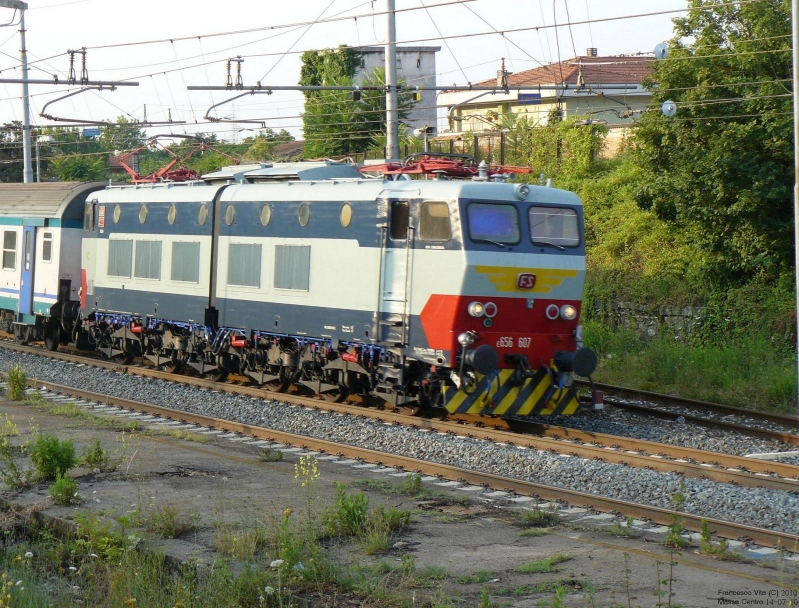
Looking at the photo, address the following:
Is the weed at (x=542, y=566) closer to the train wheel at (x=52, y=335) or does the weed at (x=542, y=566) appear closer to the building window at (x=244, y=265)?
the building window at (x=244, y=265)

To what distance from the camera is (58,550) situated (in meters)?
8.04

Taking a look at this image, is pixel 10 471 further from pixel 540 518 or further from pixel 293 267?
pixel 293 267

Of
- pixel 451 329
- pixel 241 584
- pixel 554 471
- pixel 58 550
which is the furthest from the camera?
pixel 451 329

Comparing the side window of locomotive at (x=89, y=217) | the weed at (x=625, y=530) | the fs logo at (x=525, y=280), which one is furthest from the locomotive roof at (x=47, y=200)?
the weed at (x=625, y=530)

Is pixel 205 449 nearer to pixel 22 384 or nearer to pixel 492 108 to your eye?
pixel 22 384

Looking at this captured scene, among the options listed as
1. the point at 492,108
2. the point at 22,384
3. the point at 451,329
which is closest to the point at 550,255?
the point at 451,329

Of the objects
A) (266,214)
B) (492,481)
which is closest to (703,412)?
(492,481)

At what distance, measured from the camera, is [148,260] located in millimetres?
19906

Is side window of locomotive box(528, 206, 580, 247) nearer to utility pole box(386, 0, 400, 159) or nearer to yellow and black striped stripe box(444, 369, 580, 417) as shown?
yellow and black striped stripe box(444, 369, 580, 417)

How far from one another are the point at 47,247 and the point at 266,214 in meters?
9.30

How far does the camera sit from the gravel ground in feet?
32.0

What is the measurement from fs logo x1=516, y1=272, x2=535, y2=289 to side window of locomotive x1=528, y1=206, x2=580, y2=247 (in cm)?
50

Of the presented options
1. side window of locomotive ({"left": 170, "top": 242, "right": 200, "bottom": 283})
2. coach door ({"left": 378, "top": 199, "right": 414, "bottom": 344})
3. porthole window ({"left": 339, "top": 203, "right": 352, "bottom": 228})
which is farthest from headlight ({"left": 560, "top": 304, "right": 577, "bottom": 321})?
side window of locomotive ({"left": 170, "top": 242, "right": 200, "bottom": 283})

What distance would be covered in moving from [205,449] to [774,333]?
1224 centimetres
